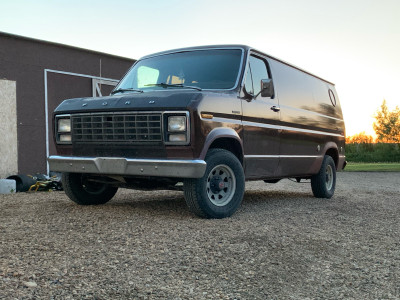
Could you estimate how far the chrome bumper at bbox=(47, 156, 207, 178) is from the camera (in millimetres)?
5383

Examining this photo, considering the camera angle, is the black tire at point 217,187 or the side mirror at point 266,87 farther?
the side mirror at point 266,87

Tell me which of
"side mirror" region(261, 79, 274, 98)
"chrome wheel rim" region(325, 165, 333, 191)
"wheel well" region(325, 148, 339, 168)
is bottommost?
"chrome wheel rim" region(325, 165, 333, 191)

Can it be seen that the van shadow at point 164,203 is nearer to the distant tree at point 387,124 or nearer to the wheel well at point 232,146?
the wheel well at point 232,146

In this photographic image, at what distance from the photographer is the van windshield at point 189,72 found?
6.39m

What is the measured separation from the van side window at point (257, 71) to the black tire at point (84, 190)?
262 centimetres

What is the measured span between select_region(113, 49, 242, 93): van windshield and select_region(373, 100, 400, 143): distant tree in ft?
193

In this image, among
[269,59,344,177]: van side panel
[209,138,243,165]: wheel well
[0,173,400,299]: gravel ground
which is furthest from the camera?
[269,59,344,177]: van side panel

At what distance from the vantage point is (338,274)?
13.0 feet

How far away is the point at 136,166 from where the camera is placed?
561 centimetres

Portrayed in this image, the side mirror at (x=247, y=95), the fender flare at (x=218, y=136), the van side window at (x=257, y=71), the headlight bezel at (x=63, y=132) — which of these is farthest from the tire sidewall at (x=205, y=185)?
the headlight bezel at (x=63, y=132)

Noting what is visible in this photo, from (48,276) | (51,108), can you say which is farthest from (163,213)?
(51,108)

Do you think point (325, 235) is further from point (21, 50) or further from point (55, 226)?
point (21, 50)

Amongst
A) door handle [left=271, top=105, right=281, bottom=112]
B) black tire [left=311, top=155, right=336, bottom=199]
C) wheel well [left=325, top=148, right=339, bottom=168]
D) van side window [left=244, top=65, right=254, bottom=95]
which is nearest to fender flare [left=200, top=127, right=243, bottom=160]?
van side window [left=244, top=65, right=254, bottom=95]

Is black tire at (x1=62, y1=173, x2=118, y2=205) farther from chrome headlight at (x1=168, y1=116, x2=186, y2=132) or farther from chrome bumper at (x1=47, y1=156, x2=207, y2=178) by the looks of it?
chrome headlight at (x1=168, y1=116, x2=186, y2=132)
